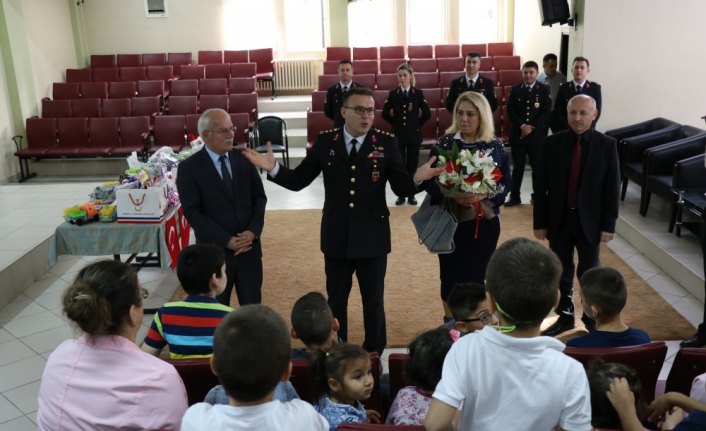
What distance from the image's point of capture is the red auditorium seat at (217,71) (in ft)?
37.4

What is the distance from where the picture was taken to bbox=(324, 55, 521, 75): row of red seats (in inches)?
432

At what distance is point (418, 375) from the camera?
81.4 inches

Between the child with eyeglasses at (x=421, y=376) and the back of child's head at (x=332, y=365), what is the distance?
170 millimetres

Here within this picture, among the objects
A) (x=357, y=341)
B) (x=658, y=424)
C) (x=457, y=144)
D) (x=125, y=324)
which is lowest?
(x=357, y=341)

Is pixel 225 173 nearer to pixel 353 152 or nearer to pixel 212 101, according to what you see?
pixel 353 152

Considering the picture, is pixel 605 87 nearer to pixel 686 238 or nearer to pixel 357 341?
pixel 686 238

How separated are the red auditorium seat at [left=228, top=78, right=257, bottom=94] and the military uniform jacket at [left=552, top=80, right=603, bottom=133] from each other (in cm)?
531

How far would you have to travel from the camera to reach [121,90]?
1066 centimetres

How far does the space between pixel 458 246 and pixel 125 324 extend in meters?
2.08

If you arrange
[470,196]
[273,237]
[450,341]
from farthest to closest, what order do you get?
[273,237] → [470,196] → [450,341]

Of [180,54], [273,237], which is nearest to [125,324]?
A: [273,237]

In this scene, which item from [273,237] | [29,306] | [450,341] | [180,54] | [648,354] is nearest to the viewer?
[450,341]

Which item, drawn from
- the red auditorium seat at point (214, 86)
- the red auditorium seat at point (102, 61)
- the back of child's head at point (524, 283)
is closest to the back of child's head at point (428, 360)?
the back of child's head at point (524, 283)

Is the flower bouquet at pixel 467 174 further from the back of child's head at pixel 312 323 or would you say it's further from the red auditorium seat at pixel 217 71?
the red auditorium seat at pixel 217 71
